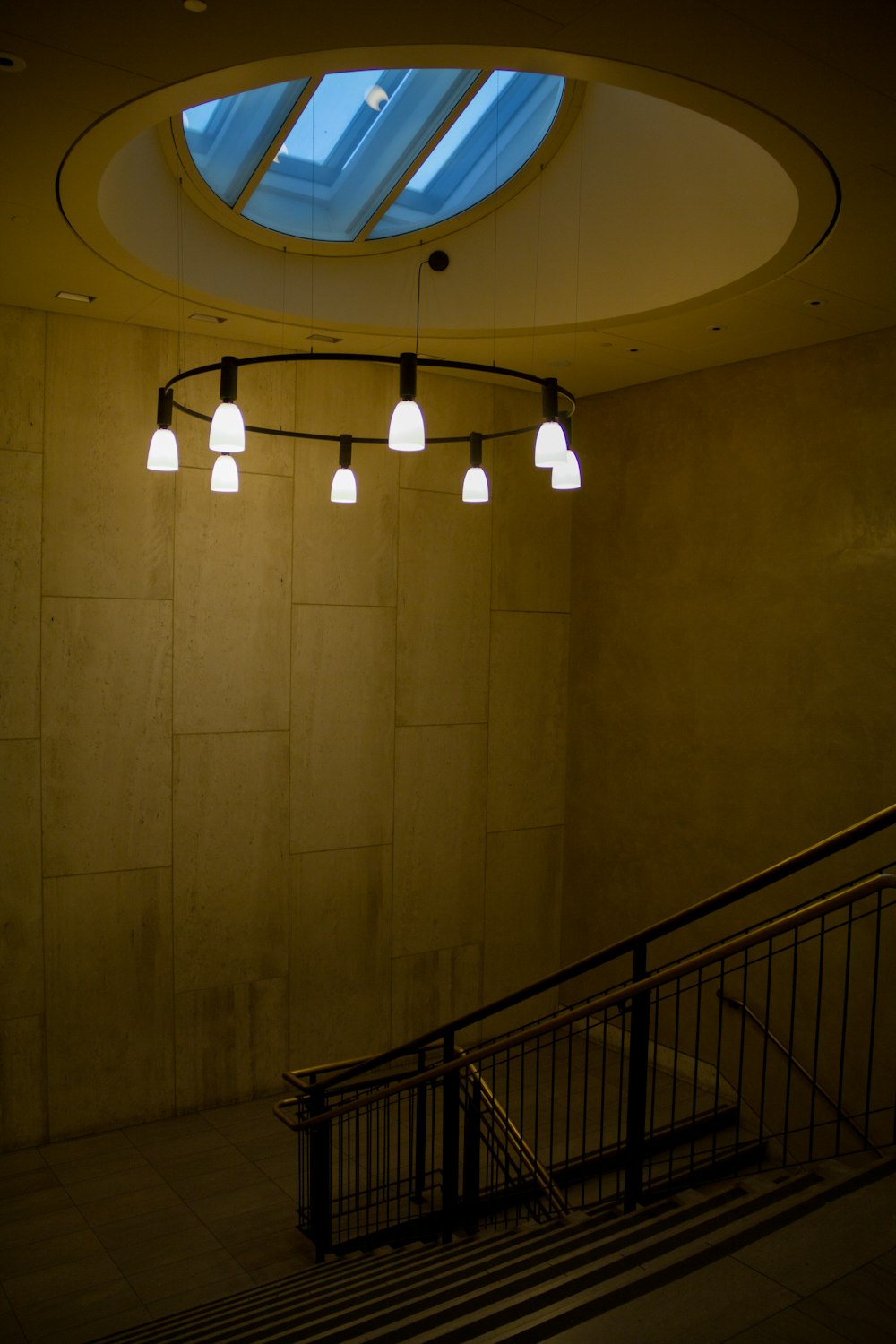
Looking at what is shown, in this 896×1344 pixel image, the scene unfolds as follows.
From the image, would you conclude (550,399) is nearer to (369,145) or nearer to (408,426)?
(408,426)

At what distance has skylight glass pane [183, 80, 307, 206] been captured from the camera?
202 inches

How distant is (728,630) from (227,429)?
15.7 feet

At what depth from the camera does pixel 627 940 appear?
378cm

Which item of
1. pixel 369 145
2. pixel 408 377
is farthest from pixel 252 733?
pixel 408 377

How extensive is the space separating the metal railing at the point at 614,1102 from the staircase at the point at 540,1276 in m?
0.38

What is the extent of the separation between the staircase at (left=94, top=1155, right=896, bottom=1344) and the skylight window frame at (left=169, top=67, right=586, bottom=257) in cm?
494

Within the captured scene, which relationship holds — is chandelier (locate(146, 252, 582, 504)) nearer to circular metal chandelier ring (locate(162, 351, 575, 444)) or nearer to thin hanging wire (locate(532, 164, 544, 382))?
circular metal chandelier ring (locate(162, 351, 575, 444))

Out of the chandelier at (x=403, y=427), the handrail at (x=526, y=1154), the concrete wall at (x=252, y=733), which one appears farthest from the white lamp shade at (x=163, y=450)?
the handrail at (x=526, y=1154)

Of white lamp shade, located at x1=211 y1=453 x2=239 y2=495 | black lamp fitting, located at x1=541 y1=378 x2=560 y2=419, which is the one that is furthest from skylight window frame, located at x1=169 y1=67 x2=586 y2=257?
black lamp fitting, located at x1=541 y1=378 x2=560 y2=419

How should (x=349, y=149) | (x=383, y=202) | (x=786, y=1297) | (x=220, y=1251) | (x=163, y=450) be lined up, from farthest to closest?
(x=383, y=202) → (x=349, y=149) → (x=220, y=1251) → (x=163, y=450) → (x=786, y=1297)

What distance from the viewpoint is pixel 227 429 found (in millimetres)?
3541

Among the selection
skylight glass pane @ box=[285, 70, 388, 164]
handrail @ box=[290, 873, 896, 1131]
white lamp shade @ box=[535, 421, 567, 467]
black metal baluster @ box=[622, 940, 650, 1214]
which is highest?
skylight glass pane @ box=[285, 70, 388, 164]

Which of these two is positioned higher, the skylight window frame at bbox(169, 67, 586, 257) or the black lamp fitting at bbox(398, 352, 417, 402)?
the skylight window frame at bbox(169, 67, 586, 257)

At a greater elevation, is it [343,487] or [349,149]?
[349,149]
